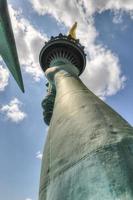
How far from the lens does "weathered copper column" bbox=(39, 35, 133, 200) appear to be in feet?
11.4

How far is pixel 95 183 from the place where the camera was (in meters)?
3.59

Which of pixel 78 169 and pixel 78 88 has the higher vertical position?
pixel 78 88

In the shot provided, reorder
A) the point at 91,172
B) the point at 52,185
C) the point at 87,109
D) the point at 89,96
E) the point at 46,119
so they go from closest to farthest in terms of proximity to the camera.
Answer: the point at 91,172 → the point at 52,185 → the point at 87,109 → the point at 89,96 → the point at 46,119

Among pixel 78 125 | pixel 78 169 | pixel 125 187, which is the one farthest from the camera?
pixel 78 125

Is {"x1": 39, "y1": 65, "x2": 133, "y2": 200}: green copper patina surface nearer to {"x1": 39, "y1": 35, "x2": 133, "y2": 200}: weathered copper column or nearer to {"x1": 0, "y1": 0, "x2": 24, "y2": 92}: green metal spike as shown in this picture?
{"x1": 39, "y1": 35, "x2": 133, "y2": 200}: weathered copper column

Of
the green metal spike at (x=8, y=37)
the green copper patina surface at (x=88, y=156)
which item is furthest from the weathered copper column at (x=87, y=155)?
the green metal spike at (x=8, y=37)

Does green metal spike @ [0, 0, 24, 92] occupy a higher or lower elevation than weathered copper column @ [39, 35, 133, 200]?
higher

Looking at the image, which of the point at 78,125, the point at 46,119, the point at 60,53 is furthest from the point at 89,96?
the point at 60,53

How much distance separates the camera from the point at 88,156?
4141 mm

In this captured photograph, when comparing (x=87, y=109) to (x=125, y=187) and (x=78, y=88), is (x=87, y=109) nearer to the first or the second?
(x=78, y=88)

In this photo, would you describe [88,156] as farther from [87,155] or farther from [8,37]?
[8,37]

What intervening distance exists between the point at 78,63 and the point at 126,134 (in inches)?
843

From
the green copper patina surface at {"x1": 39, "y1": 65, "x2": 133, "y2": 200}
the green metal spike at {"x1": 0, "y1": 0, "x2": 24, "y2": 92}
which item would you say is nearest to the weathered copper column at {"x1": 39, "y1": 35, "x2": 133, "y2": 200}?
the green copper patina surface at {"x1": 39, "y1": 65, "x2": 133, "y2": 200}

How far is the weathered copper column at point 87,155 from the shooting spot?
3470 mm
